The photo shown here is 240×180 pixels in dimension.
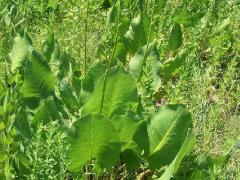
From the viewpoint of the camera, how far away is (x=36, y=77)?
2.42 meters

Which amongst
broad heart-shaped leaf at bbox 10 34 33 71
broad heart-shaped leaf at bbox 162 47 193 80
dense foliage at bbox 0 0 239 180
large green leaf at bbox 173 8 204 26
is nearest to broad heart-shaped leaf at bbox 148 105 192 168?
dense foliage at bbox 0 0 239 180

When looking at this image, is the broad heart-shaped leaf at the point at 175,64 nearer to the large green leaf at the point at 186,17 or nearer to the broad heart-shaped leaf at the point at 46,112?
the large green leaf at the point at 186,17

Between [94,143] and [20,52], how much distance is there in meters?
0.84

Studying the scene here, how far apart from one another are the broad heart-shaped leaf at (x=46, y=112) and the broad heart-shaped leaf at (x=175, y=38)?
4.61 ft

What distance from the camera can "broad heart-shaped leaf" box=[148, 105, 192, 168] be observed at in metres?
2.29

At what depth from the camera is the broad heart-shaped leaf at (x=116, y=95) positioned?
2.30 metres

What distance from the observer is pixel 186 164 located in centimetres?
234

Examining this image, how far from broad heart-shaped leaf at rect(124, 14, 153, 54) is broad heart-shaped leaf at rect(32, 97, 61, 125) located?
1063mm

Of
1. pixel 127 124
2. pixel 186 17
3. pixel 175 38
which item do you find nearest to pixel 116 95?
pixel 127 124

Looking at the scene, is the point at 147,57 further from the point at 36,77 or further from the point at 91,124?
the point at 91,124

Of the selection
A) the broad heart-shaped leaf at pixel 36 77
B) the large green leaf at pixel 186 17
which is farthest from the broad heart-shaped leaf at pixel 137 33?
the broad heart-shaped leaf at pixel 36 77

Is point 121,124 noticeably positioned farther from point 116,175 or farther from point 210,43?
point 210,43

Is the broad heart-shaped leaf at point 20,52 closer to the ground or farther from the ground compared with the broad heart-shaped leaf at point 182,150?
farther from the ground

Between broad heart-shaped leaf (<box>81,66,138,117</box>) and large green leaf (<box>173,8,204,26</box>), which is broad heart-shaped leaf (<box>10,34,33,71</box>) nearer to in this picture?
broad heart-shaped leaf (<box>81,66,138,117</box>)
